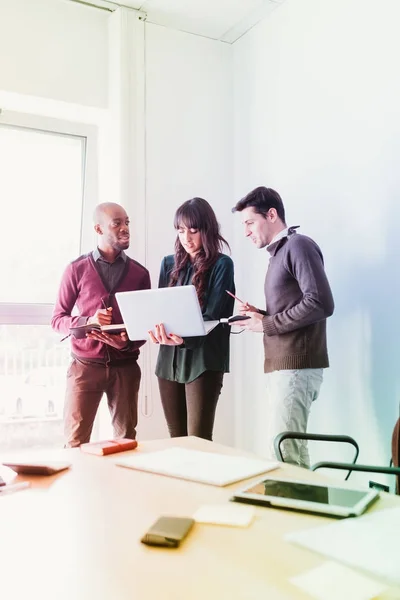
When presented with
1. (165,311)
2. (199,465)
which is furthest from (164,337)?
(199,465)

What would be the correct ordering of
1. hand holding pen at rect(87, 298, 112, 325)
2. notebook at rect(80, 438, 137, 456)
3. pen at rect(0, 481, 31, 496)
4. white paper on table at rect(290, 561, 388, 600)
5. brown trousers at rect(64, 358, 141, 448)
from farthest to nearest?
brown trousers at rect(64, 358, 141, 448) → hand holding pen at rect(87, 298, 112, 325) → notebook at rect(80, 438, 137, 456) → pen at rect(0, 481, 31, 496) → white paper on table at rect(290, 561, 388, 600)

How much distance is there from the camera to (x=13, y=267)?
3205 millimetres

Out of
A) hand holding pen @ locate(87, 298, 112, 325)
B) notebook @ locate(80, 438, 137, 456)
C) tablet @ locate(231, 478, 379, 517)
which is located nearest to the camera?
tablet @ locate(231, 478, 379, 517)

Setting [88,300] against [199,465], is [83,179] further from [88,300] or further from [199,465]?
[199,465]

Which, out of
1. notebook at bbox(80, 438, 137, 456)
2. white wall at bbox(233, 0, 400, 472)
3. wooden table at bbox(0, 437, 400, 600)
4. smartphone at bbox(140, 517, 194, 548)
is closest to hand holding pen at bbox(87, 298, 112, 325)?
notebook at bbox(80, 438, 137, 456)

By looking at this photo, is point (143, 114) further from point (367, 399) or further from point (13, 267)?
point (367, 399)

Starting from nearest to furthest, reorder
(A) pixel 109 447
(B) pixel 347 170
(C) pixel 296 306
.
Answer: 1. (A) pixel 109 447
2. (C) pixel 296 306
3. (B) pixel 347 170

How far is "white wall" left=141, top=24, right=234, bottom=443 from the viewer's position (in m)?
3.35

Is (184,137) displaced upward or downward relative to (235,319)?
upward

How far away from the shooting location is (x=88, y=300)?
8.48 feet

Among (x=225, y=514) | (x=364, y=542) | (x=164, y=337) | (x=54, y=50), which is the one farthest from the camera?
(x=54, y=50)

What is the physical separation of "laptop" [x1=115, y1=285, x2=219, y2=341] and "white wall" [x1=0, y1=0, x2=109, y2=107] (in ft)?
5.09

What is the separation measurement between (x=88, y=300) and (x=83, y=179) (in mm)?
1132

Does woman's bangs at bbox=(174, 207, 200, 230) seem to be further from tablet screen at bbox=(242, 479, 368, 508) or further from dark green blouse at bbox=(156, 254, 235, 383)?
tablet screen at bbox=(242, 479, 368, 508)
